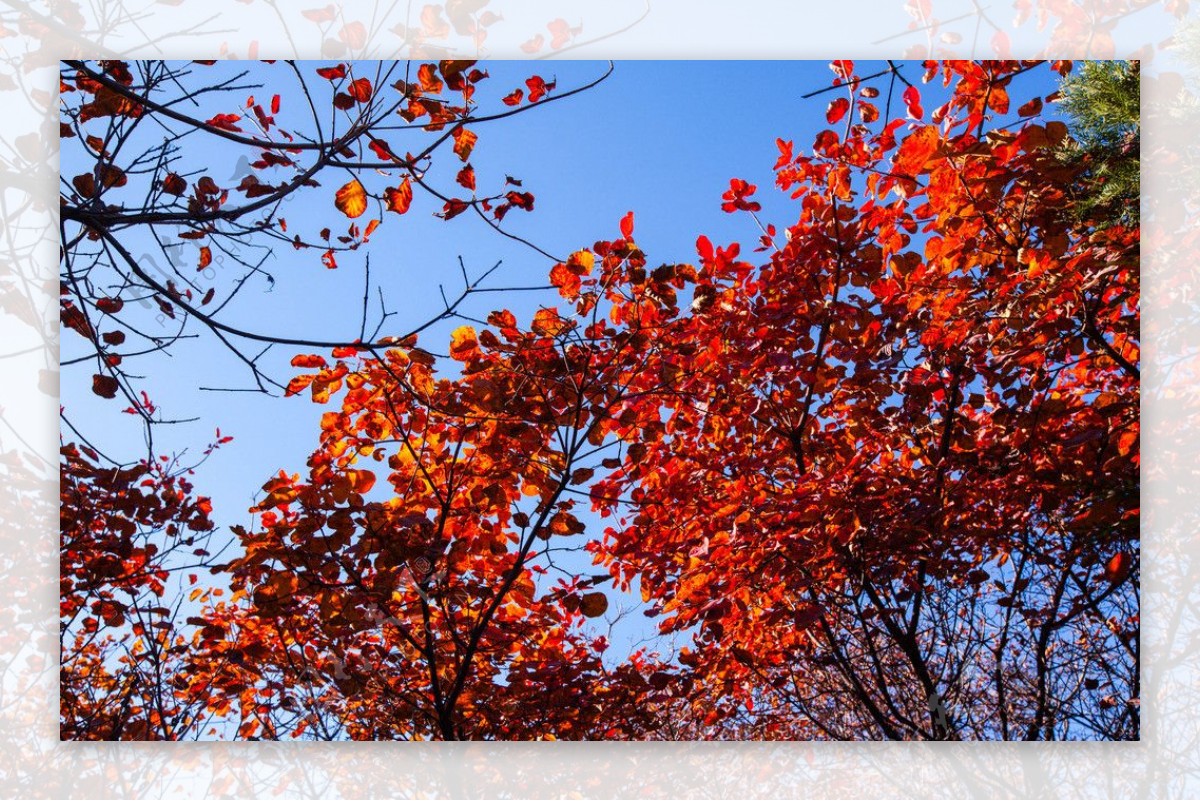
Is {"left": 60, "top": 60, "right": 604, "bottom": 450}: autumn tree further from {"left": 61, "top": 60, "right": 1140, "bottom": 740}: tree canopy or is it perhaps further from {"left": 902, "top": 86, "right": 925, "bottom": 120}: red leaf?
{"left": 902, "top": 86, "right": 925, "bottom": 120}: red leaf

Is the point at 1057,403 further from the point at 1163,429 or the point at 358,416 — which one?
the point at 358,416

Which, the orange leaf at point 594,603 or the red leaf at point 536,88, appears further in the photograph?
the red leaf at point 536,88

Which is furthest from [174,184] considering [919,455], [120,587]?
[919,455]

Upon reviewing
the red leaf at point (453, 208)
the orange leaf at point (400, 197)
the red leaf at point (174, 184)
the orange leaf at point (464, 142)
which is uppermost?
the orange leaf at point (464, 142)

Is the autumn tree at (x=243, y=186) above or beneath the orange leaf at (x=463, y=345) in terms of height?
above

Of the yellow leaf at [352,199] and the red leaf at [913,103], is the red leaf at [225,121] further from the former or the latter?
the red leaf at [913,103]

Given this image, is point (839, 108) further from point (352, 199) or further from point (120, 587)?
point (120, 587)

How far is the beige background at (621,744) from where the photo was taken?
8.80 ft

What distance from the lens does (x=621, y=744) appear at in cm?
272

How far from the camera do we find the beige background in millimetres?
2682

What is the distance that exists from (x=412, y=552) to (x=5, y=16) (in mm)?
1584

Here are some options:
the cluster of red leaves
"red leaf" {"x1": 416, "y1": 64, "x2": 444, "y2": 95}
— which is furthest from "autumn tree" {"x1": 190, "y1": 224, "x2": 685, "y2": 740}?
"red leaf" {"x1": 416, "y1": 64, "x2": 444, "y2": 95}

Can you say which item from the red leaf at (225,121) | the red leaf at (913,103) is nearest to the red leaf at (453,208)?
the red leaf at (225,121)

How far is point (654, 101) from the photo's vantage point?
2.80 metres
